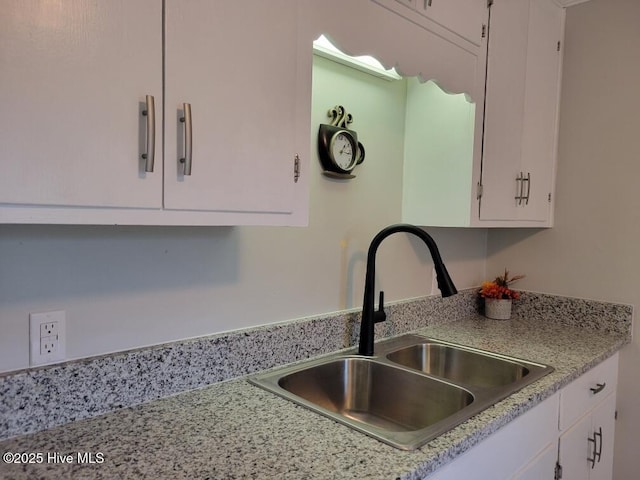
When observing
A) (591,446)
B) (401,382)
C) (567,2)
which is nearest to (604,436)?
(591,446)

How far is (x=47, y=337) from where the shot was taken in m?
1.00

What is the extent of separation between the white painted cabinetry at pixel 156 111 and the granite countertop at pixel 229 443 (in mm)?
458

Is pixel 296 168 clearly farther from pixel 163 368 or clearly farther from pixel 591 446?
pixel 591 446

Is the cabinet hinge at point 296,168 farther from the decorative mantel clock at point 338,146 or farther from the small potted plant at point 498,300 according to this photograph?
the small potted plant at point 498,300

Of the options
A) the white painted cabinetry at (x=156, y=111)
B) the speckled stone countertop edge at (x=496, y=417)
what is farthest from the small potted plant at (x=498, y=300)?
the white painted cabinetry at (x=156, y=111)

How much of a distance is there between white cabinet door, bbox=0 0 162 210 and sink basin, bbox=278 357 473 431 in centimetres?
79

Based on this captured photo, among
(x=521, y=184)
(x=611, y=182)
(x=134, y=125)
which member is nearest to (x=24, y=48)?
(x=134, y=125)

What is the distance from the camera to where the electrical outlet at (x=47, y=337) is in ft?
3.22

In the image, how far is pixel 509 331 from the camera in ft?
6.54

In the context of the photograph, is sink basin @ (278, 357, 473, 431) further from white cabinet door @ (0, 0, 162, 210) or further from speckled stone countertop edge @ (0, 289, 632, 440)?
white cabinet door @ (0, 0, 162, 210)

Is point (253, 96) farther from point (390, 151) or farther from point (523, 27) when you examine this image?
point (523, 27)

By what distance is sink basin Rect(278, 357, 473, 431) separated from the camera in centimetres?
135

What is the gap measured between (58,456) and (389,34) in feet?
4.15

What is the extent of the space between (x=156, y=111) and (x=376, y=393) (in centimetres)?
110
